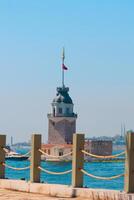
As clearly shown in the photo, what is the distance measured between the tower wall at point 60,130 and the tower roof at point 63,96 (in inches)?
165

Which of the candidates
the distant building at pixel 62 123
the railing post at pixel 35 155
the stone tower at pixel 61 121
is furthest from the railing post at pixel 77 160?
the stone tower at pixel 61 121

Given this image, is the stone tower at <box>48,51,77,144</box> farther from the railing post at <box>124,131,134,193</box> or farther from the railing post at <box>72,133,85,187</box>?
the railing post at <box>124,131,134,193</box>

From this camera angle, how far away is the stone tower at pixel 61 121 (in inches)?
6004

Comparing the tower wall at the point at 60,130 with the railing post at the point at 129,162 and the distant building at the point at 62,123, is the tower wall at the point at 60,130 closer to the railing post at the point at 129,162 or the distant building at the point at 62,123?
the distant building at the point at 62,123

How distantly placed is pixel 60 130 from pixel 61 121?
2.02 metres

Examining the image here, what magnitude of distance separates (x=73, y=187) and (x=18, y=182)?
→ 2.02 meters

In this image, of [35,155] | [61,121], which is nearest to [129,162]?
[35,155]

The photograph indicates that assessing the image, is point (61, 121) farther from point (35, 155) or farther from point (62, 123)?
point (35, 155)

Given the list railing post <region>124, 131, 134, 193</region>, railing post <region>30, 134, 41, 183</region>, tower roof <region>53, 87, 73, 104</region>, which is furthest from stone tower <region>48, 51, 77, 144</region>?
railing post <region>124, 131, 134, 193</region>

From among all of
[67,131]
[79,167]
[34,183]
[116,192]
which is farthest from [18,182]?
[67,131]

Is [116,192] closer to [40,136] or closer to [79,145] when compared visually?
[79,145]

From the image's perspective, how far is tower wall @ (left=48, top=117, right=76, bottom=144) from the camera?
15250 cm

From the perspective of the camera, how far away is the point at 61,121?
15250 cm

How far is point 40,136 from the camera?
53.7 ft
